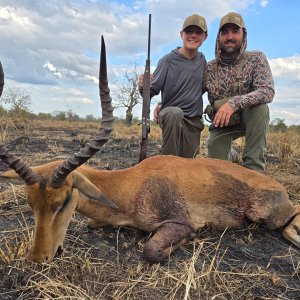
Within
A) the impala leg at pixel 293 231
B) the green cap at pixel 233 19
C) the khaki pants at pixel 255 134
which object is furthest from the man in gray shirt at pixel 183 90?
the impala leg at pixel 293 231

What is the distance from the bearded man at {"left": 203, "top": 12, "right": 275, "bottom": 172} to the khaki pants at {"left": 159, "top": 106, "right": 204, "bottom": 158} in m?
0.31

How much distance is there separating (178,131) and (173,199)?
232 centimetres

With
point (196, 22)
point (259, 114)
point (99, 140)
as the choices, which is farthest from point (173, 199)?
point (196, 22)

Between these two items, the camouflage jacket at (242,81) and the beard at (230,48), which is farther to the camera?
the beard at (230,48)

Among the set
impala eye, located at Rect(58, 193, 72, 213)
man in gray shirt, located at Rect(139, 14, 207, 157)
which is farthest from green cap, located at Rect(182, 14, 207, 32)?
impala eye, located at Rect(58, 193, 72, 213)

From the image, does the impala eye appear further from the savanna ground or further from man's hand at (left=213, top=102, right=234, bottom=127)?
man's hand at (left=213, top=102, right=234, bottom=127)

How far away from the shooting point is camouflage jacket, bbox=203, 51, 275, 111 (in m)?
6.22

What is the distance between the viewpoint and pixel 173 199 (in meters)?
4.68

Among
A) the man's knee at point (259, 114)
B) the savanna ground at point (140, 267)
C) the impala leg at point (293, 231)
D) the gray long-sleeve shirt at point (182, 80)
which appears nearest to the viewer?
the savanna ground at point (140, 267)

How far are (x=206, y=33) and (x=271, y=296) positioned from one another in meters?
4.88

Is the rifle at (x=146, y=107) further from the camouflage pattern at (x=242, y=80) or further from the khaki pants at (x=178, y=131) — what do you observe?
the camouflage pattern at (x=242, y=80)

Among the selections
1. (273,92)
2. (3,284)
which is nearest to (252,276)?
(3,284)

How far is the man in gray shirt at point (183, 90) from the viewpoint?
6.80 metres

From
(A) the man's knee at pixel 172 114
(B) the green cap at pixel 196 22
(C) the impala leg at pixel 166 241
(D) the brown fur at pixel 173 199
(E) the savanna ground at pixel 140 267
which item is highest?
(B) the green cap at pixel 196 22
